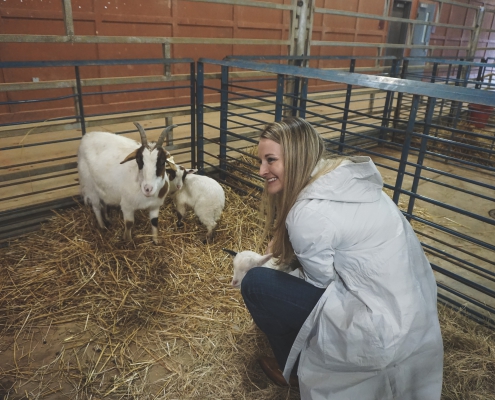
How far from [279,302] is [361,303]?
0.42 metres

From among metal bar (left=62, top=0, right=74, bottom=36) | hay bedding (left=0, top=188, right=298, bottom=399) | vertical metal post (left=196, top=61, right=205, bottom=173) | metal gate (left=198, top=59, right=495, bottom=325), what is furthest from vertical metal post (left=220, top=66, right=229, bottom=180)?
metal bar (left=62, top=0, right=74, bottom=36)

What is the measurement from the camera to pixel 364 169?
1.66 meters

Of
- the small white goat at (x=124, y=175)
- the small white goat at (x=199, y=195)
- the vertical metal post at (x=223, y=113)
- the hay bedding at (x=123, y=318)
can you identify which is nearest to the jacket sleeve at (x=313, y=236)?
the hay bedding at (x=123, y=318)

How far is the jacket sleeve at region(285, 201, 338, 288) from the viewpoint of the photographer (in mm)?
1568

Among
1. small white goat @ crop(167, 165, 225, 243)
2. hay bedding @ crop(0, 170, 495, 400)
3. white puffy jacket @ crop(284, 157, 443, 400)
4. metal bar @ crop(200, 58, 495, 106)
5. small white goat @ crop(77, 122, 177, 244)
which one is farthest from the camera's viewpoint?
small white goat @ crop(167, 165, 225, 243)

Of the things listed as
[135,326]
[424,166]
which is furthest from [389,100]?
[135,326]

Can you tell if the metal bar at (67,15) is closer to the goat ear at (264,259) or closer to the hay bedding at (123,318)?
the hay bedding at (123,318)

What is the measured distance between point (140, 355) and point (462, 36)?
15472 mm

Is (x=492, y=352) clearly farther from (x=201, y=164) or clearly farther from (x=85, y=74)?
(x=85, y=74)

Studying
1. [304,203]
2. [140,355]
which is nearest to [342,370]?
[304,203]

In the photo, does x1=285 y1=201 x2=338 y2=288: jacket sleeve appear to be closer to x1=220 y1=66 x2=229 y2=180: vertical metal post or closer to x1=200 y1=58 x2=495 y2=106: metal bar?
x1=200 y1=58 x2=495 y2=106: metal bar

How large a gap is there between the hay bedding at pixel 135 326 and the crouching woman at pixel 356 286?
0.68m

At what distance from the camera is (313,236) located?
1.57 m

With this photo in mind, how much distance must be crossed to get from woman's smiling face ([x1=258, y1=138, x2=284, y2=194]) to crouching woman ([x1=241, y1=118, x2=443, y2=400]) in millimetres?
15
